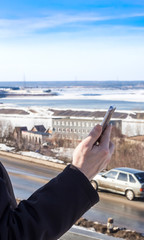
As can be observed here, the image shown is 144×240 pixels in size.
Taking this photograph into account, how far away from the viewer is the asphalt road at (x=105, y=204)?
10.3ft

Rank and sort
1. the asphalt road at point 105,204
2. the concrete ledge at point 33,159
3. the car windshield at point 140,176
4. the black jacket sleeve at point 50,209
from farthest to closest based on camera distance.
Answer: the concrete ledge at point 33,159
the car windshield at point 140,176
the asphalt road at point 105,204
the black jacket sleeve at point 50,209

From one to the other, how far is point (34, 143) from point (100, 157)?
8.36 meters

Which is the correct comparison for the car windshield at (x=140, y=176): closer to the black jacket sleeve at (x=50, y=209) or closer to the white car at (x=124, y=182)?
the white car at (x=124, y=182)

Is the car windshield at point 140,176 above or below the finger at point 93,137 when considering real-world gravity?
below

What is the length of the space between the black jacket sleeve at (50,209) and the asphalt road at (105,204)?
2684mm

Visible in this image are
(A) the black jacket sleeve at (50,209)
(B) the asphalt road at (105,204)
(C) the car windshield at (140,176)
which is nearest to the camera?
(A) the black jacket sleeve at (50,209)

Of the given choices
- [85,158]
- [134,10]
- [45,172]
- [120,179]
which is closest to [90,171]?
[85,158]

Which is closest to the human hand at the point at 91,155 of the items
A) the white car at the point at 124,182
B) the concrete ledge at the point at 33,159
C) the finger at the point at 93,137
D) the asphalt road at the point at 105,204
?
the finger at the point at 93,137

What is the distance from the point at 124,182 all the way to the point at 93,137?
12.2 ft

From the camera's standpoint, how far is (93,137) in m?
0.38

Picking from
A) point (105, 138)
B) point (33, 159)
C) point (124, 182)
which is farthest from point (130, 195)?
point (105, 138)

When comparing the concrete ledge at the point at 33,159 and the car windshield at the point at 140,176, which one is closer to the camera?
the car windshield at the point at 140,176

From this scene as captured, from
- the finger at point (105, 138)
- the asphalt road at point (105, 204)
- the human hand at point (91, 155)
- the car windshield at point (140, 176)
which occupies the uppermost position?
the finger at point (105, 138)

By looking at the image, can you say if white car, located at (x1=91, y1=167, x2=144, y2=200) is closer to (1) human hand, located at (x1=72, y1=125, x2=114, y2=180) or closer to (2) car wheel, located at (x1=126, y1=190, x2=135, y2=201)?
(2) car wheel, located at (x1=126, y1=190, x2=135, y2=201)
